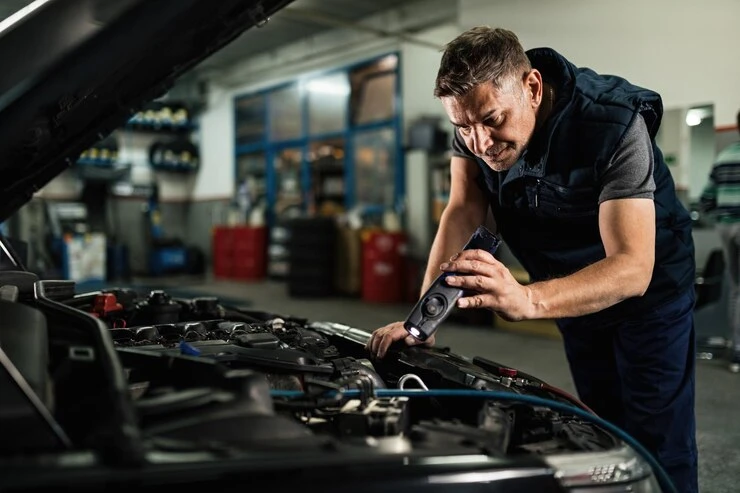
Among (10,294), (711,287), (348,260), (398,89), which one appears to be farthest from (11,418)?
(398,89)

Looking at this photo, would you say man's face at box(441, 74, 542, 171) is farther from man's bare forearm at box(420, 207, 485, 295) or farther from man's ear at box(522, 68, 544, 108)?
man's bare forearm at box(420, 207, 485, 295)

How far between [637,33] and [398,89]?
Answer: 3.46 m

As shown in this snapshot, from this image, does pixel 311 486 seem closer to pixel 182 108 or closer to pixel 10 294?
pixel 10 294

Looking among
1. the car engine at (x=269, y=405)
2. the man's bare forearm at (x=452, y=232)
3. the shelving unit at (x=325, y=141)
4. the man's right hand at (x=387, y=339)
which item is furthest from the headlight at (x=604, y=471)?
the shelving unit at (x=325, y=141)

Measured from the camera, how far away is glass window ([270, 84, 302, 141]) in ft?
30.6

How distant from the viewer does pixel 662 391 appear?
1.55 metres

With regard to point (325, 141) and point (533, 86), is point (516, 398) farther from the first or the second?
point (325, 141)

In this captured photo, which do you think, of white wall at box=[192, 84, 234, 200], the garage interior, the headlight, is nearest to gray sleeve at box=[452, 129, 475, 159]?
the headlight

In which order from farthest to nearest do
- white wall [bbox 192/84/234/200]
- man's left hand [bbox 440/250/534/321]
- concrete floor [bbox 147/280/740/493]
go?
white wall [bbox 192/84/234/200], concrete floor [bbox 147/280/740/493], man's left hand [bbox 440/250/534/321]

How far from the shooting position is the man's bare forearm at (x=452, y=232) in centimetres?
174

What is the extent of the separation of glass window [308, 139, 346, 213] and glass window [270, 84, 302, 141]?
543mm

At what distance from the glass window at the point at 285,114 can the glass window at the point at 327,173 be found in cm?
54

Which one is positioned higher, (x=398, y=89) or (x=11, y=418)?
(x=398, y=89)

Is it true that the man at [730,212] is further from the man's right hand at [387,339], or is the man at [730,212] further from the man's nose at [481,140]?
the man's right hand at [387,339]
